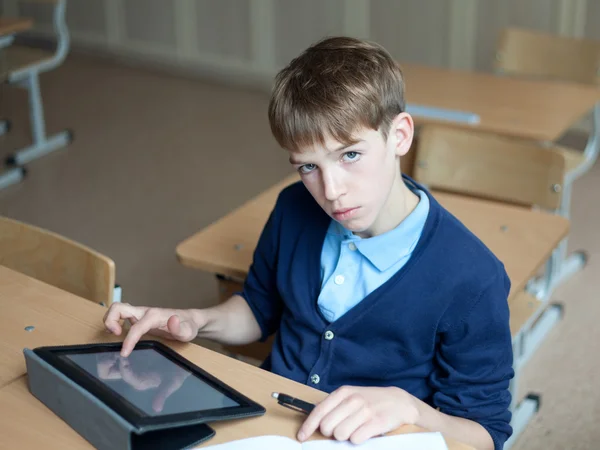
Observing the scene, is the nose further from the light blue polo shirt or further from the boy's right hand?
the boy's right hand

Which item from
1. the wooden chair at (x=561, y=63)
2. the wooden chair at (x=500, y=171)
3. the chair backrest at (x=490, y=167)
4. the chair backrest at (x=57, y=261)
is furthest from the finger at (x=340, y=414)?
the wooden chair at (x=561, y=63)

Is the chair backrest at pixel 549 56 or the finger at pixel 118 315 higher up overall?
the finger at pixel 118 315

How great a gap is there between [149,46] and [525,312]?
423cm

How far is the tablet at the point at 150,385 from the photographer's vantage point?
1.07 m

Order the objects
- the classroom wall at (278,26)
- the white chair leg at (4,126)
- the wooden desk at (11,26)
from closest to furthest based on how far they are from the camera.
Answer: the wooden desk at (11,26)
the classroom wall at (278,26)
the white chair leg at (4,126)

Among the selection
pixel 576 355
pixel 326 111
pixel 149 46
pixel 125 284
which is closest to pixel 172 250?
pixel 125 284

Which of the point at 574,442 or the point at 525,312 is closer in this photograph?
the point at 525,312

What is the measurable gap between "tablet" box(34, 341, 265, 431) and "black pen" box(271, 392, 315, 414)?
1.3 inches

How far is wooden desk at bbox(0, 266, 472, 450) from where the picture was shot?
1.14m

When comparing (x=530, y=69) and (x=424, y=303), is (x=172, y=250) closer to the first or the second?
(x=530, y=69)

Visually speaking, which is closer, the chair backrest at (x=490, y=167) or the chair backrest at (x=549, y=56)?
the chair backrest at (x=490, y=167)

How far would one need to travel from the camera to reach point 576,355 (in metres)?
2.75

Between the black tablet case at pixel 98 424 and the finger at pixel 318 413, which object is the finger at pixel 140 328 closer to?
the black tablet case at pixel 98 424

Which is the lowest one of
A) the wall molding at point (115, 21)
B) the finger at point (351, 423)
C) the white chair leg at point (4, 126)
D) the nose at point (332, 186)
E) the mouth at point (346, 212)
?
the white chair leg at point (4, 126)
